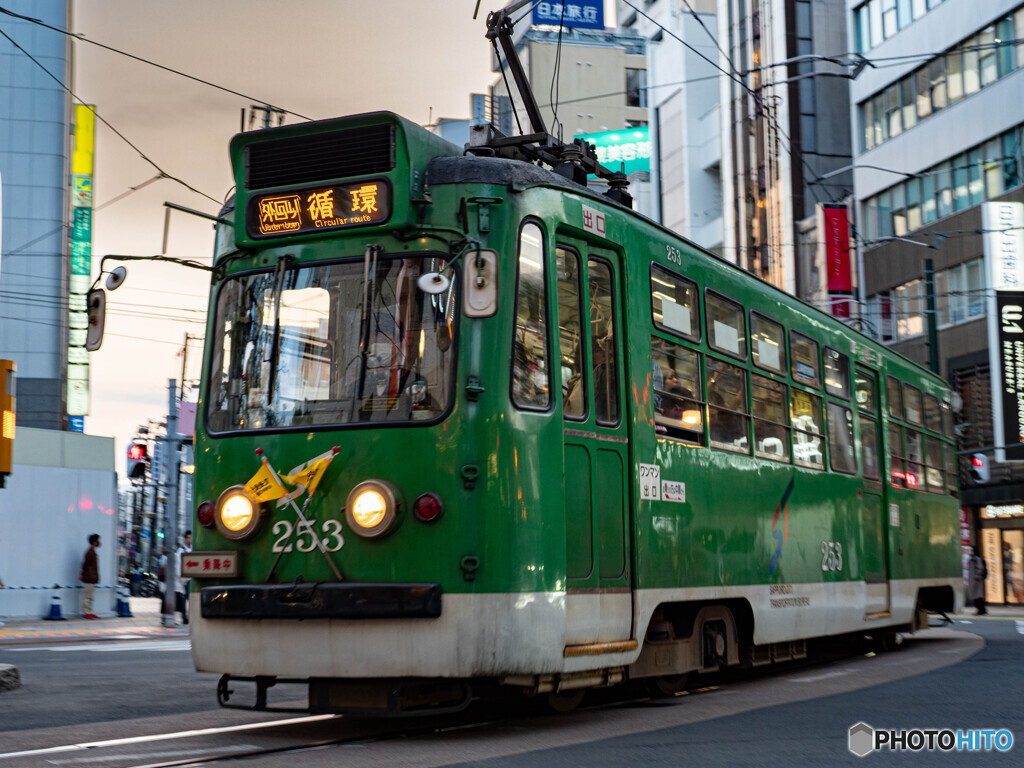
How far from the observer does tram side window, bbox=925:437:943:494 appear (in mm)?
16531

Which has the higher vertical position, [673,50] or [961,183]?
[673,50]

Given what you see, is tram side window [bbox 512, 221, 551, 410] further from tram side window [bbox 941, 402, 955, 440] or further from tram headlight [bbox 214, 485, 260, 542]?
tram side window [bbox 941, 402, 955, 440]

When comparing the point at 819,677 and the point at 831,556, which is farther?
the point at 831,556

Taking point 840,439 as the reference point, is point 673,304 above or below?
above

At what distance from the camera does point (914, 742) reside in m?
7.48

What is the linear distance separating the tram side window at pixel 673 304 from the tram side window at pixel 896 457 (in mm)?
5771

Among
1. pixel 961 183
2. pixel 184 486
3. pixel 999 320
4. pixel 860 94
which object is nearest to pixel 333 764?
pixel 999 320

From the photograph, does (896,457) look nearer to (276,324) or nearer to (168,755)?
(276,324)

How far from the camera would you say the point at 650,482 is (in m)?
8.87

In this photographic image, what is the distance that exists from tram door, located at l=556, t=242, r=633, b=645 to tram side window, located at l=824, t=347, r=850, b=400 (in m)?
4.69

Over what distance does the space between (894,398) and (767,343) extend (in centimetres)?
452

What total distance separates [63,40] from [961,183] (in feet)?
79.0

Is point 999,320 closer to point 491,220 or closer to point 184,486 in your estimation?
point 491,220

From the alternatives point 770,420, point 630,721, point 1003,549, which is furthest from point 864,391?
point 1003,549
